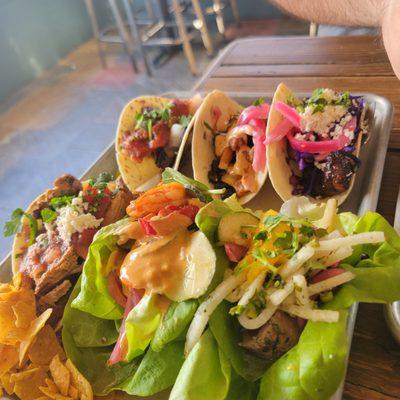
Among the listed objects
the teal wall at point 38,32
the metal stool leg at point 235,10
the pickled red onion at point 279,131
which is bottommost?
the metal stool leg at point 235,10

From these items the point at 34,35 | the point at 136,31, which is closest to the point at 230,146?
the point at 136,31

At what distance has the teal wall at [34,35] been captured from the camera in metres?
4.53

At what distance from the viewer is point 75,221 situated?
49.9 inches

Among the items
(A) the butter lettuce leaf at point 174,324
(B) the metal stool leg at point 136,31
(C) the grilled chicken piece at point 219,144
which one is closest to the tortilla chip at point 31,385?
(A) the butter lettuce leaf at point 174,324

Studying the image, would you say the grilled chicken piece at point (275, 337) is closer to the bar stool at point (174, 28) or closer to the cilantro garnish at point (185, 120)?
the cilantro garnish at point (185, 120)

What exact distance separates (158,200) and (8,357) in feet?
1.79

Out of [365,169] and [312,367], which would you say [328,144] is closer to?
[365,169]

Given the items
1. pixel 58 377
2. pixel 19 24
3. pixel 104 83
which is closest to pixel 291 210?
pixel 58 377

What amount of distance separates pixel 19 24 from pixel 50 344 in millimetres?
4532

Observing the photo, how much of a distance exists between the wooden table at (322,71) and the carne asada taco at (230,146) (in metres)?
0.34

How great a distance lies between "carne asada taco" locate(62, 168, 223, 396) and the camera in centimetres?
94

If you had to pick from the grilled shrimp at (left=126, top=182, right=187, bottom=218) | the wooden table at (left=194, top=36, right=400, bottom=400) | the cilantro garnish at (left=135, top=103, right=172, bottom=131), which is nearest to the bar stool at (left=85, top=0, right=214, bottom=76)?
the wooden table at (left=194, top=36, right=400, bottom=400)

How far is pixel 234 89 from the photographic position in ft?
6.47

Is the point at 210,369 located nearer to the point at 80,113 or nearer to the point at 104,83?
the point at 80,113
